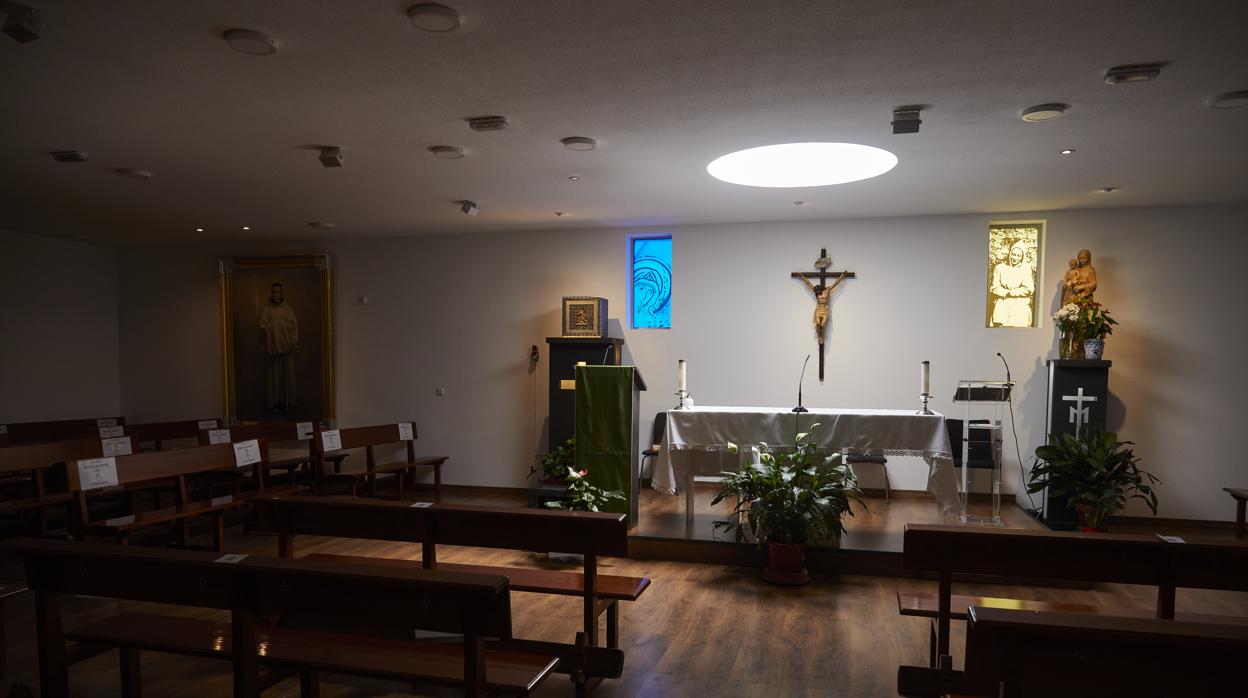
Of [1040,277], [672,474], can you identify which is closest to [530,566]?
[672,474]

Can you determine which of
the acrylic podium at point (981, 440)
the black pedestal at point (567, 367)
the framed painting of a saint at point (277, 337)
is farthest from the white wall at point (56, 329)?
the acrylic podium at point (981, 440)

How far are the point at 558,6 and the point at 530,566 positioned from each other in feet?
12.0

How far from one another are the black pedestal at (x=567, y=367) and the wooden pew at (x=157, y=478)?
2.58 m

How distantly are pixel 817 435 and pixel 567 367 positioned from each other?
8.87 feet

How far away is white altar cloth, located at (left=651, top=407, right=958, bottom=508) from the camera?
520 centimetres

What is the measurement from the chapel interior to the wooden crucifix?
0.04 meters

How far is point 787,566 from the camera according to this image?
15.5 ft

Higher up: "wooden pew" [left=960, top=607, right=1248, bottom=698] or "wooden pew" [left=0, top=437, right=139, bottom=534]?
"wooden pew" [left=960, top=607, right=1248, bottom=698]

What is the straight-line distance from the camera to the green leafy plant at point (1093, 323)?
6031mm

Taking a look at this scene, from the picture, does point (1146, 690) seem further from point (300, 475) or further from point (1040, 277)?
point (300, 475)

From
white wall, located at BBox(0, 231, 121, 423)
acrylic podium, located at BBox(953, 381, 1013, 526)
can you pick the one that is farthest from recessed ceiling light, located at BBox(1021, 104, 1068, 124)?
white wall, located at BBox(0, 231, 121, 423)

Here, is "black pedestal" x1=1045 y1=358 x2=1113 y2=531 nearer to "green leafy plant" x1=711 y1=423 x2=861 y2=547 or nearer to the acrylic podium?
the acrylic podium

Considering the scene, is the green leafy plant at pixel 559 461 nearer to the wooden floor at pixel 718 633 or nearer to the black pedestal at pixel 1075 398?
the wooden floor at pixel 718 633

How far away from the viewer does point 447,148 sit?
4.55m
